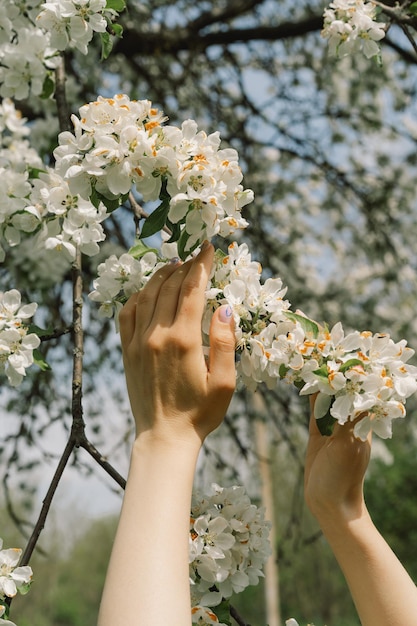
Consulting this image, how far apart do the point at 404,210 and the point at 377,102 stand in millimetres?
805

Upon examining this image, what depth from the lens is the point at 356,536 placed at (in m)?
1.45

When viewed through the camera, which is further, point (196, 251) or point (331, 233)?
point (331, 233)

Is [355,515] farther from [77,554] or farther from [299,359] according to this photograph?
[77,554]

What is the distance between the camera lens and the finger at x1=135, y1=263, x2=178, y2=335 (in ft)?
3.89

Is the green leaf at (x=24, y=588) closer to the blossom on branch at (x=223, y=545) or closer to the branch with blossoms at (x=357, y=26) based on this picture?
the blossom on branch at (x=223, y=545)

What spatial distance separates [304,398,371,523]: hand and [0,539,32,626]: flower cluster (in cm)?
56

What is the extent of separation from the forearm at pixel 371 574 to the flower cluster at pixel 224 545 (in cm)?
14

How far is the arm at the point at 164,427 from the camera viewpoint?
0.96 m

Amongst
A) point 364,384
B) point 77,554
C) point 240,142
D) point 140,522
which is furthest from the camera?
point 77,554

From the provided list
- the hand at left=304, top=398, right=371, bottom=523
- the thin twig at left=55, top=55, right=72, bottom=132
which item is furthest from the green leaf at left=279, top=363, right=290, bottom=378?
the thin twig at left=55, top=55, right=72, bottom=132

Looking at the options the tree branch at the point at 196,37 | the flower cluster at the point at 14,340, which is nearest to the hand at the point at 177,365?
the flower cluster at the point at 14,340

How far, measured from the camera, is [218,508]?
1474 mm

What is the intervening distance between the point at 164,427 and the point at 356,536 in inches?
21.7

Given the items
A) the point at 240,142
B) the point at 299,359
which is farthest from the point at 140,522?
the point at 240,142
